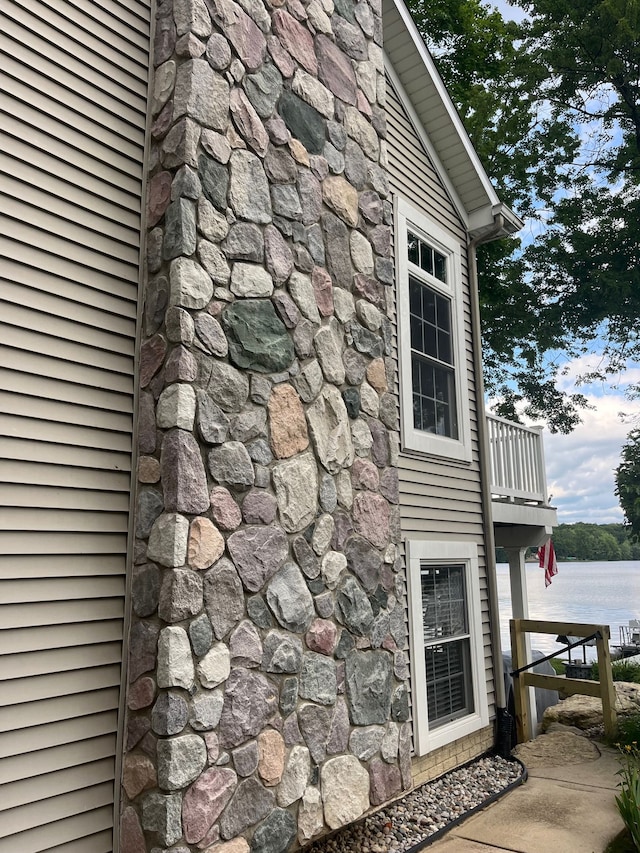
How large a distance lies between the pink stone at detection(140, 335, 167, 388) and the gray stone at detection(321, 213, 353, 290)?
52.6 inches

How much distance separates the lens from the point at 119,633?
3.01m

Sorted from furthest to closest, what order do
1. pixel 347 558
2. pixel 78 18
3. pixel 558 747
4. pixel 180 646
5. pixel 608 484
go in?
pixel 608 484
pixel 558 747
pixel 347 558
pixel 78 18
pixel 180 646

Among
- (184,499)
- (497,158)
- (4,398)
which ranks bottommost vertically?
(184,499)

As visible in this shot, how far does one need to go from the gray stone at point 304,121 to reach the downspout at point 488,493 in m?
3.54

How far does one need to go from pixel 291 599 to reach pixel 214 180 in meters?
2.09

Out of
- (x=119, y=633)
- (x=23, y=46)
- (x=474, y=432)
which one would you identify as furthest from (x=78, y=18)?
(x=474, y=432)

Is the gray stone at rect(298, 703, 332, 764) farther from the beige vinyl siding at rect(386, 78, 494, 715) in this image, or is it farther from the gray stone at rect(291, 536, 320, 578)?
the beige vinyl siding at rect(386, 78, 494, 715)

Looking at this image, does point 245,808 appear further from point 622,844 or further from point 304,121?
point 304,121

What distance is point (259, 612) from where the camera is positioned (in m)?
3.20

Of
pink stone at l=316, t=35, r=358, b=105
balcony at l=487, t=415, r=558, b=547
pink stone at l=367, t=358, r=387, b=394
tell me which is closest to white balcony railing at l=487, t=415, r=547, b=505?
balcony at l=487, t=415, r=558, b=547

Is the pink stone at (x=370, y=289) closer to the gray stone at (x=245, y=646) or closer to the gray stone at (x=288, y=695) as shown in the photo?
the gray stone at (x=245, y=646)

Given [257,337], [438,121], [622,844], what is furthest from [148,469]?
[438,121]

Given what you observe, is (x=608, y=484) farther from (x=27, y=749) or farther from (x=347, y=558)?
(x=27, y=749)

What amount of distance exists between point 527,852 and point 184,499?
338 cm
